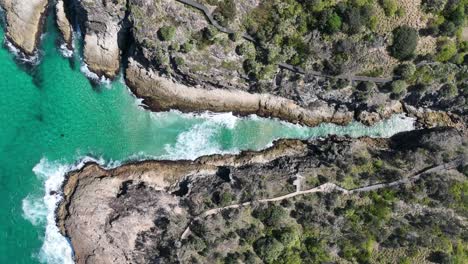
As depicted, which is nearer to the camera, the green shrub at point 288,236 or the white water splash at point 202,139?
the green shrub at point 288,236

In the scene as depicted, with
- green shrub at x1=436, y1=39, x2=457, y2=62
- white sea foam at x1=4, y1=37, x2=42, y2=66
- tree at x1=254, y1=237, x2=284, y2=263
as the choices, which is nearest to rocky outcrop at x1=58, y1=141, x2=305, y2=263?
tree at x1=254, y1=237, x2=284, y2=263

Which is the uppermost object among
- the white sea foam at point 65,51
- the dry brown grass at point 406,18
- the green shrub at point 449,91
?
the dry brown grass at point 406,18

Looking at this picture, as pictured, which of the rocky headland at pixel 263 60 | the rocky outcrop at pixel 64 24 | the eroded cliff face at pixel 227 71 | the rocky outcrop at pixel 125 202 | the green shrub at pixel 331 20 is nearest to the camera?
the green shrub at pixel 331 20

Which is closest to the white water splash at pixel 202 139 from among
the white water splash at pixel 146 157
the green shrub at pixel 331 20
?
the white water splash at pixel 146 157

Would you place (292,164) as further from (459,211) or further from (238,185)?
(459,211)

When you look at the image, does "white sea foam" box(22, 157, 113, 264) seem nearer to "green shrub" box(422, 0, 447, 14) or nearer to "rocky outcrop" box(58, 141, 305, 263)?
"rocky outcrop" box(58, 141, 305, 263)

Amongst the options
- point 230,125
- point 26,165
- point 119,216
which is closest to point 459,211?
point 230,125

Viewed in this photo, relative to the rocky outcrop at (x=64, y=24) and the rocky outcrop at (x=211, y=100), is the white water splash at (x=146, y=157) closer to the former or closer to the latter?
the rocky outcrop at (x=211, y=100)

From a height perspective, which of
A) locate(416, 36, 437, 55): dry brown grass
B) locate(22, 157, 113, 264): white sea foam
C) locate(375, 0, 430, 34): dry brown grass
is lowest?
locate(22, 157, 113, 264): white sea foam
